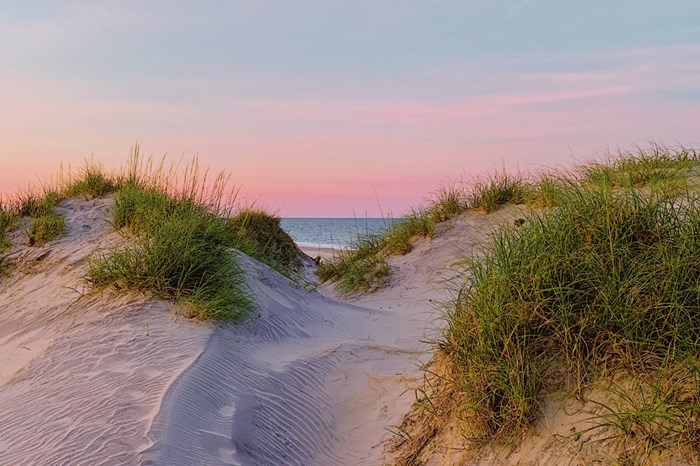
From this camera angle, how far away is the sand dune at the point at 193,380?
13.5ft

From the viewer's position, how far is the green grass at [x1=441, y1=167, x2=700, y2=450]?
332cm

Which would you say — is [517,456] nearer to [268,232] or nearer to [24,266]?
[24,266]

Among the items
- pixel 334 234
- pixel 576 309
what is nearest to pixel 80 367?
pixel 576 309

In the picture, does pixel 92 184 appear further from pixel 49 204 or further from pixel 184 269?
pixel 184 269

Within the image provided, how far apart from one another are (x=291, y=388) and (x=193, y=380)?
2.87ft

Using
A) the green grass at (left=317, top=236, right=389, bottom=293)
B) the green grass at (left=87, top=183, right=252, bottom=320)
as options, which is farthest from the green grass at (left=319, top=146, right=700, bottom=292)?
the green grass at (left=87, top=183, right=252, bottom=320)

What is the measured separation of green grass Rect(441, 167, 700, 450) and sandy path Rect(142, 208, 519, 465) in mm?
1036

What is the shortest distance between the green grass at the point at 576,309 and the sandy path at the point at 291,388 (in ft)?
3.40

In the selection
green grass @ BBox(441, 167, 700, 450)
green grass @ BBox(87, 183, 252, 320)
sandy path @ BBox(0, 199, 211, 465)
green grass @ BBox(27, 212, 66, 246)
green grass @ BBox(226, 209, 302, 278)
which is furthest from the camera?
green grass @ BBox(226, 209, 302, 278)

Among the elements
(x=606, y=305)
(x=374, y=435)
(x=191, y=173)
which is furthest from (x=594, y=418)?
(x=191, y=173)

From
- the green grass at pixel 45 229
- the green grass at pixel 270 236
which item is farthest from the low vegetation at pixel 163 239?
the green grass at pixel 270 236

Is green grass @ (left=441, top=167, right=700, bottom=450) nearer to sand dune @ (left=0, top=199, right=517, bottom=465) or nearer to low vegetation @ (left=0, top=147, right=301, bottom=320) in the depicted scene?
sand dune @ (left=0, top=199, right=517, bottom=465)

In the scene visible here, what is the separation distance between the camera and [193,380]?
15.7 ft

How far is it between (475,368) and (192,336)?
9.16ft
